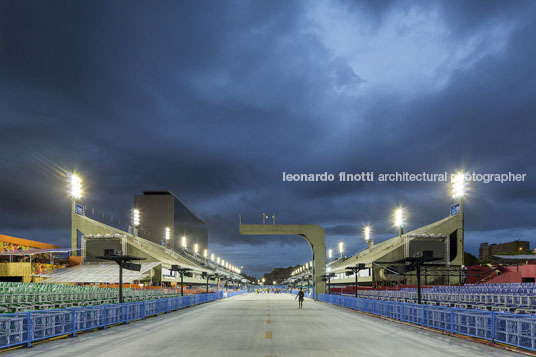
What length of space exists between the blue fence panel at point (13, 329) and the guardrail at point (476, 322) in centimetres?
1437

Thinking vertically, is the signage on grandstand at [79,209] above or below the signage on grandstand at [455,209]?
above

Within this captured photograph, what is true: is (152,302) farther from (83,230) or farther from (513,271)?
(83,230)

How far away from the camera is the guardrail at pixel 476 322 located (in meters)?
13.3

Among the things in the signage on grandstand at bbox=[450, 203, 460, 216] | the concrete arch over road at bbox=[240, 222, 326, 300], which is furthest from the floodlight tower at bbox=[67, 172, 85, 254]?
the signage on grandstand at bbox=[450, 203, 460, 216]

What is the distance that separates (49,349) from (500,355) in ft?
41.6

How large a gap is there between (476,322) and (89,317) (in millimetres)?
14513

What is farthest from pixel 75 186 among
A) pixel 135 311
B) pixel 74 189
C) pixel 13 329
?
pixel 13 329

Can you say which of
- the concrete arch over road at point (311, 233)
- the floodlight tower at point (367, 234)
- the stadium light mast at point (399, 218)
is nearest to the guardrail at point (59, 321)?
the concrete arch over road at point (311, 233)

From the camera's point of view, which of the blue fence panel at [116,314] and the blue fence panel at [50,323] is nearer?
the blue fence panel at [50,323]

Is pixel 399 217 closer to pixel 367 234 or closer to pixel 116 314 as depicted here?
pixel 367 234

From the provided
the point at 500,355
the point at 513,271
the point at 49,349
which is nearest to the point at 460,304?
the point at 500,355

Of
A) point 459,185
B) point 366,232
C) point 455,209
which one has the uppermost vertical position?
point 459,185

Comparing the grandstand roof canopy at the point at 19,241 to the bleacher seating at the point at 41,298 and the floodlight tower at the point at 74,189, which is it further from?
the bleacher seating at the point at 41,298

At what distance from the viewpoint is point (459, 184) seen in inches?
2724
